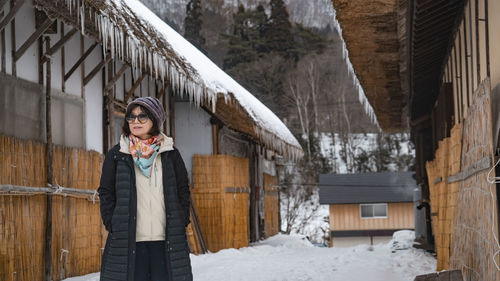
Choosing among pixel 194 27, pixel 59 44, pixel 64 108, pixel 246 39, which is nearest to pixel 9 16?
pixel 59 44

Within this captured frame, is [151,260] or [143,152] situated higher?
[143,152]

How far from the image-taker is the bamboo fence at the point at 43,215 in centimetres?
625

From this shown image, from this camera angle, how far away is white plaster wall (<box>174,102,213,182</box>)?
12.7 meters

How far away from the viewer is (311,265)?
9438mm

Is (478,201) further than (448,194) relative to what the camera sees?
No

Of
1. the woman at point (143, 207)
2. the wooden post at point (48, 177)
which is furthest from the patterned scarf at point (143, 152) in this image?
the wooden post at point (48, 177)

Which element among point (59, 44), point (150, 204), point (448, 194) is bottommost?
point (448, 194)

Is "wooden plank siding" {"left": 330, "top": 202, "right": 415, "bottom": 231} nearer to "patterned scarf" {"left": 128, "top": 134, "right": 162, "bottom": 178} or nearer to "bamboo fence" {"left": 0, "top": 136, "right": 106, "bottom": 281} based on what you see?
"bamboo fence" {"left": 0, "top": 136, "right": 106, "bottom": 281}

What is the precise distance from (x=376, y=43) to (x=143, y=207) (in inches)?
154

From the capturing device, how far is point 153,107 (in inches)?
143

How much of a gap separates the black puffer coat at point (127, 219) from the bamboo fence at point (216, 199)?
8712 millimetres

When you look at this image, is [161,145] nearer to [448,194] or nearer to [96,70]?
[448,194]

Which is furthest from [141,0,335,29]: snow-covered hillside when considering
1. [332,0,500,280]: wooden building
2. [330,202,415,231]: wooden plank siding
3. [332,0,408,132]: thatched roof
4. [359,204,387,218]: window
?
[332,0,500,280]: wooden building

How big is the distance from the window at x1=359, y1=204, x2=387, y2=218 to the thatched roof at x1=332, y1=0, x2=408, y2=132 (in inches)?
723
